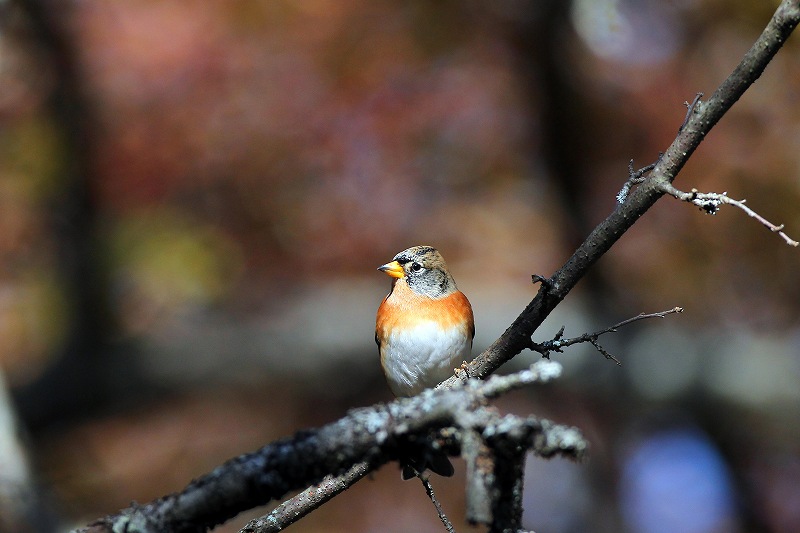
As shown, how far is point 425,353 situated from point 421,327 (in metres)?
0.15

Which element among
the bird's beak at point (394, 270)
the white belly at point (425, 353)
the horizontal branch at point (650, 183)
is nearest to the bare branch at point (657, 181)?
the horizontal branch at point (650, 183)

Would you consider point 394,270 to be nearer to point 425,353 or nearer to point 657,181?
point 425,353

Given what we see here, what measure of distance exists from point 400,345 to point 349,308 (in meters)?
2.73

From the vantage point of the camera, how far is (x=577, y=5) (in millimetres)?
7754

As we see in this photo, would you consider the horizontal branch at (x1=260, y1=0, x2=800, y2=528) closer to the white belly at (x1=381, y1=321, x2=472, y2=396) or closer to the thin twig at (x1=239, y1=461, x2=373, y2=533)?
the thin twig at (x1=239, y1=461, x2=373, y2=533)

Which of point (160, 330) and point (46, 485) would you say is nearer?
point (46, 485)

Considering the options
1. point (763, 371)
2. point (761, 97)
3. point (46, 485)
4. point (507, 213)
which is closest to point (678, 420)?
point (763, 371)

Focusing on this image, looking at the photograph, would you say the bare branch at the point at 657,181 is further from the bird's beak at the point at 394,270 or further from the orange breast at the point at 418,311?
the bird's beak at the point at 394,270

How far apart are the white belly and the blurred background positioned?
2482 mm

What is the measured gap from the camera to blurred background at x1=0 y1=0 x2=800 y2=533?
7.36m

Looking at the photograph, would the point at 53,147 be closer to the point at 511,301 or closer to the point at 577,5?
the point at 511,301

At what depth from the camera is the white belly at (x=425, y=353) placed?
4.66 metres

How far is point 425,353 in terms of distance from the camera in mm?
4656

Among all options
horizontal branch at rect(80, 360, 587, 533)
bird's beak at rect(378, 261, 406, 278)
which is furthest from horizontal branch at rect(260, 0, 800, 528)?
bird's beak at rect(378, 261, 406, 278)
